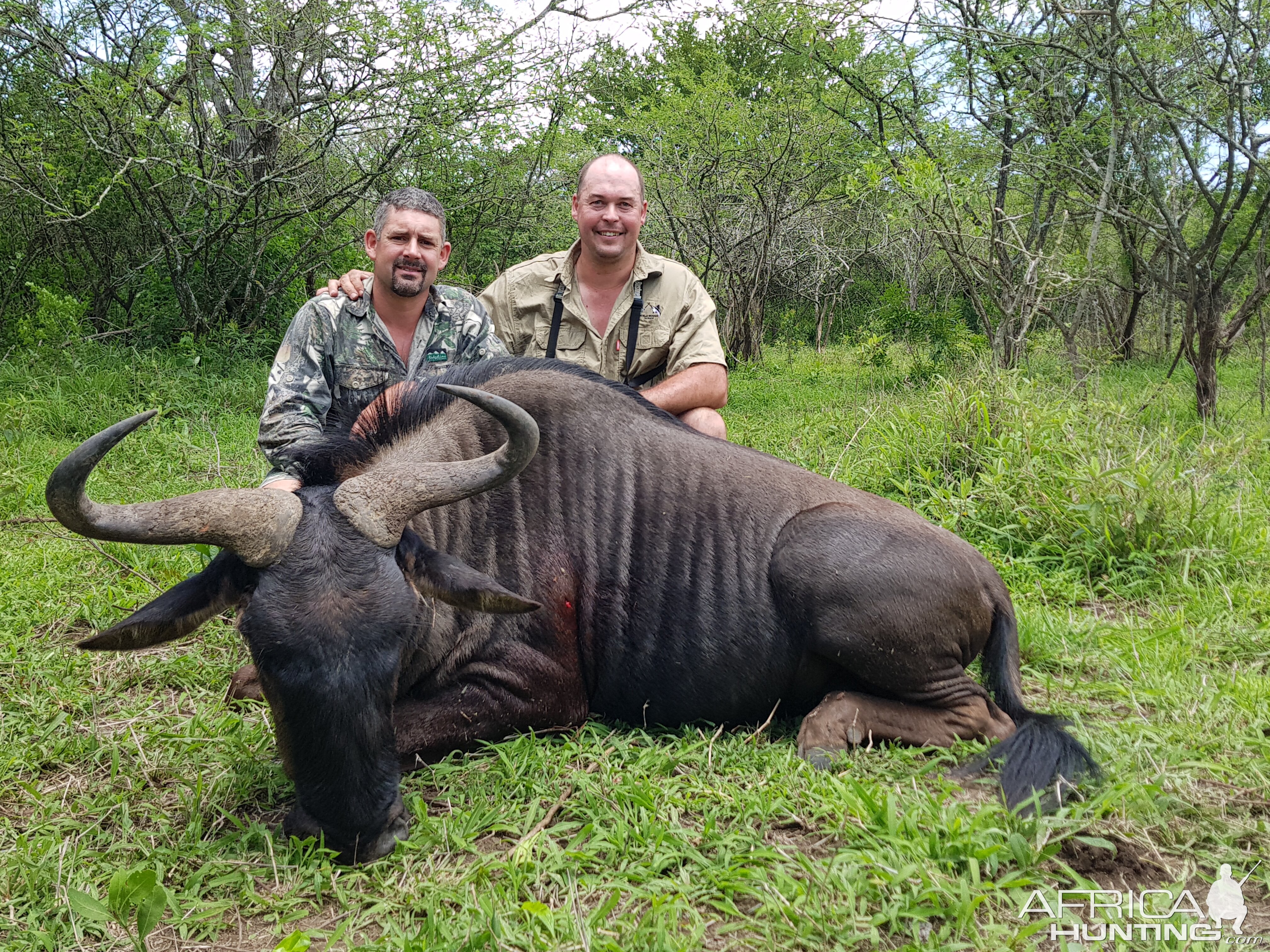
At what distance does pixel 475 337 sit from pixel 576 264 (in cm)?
94

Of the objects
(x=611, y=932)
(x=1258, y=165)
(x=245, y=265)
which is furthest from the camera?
(x=245, y=265)

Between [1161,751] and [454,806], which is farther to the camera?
[1161,751]

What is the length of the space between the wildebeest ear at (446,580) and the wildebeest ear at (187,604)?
0.46 meters

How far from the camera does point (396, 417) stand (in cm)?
345

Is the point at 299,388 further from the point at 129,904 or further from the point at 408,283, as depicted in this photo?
the point at 129,904

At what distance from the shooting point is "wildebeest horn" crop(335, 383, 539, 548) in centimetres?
275

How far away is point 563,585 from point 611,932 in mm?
1439

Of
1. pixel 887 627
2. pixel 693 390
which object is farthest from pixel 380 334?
pixel 887 627

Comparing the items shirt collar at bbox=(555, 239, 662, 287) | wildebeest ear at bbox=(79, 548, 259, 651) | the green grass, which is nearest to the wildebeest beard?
wildebeest ear at bbox=(79, 548, 259, 651)

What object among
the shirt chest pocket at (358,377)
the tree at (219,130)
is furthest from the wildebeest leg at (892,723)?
the tree at (219,130)

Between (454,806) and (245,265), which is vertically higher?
(245,265)

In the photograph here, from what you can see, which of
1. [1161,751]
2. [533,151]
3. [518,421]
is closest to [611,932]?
[518,421]

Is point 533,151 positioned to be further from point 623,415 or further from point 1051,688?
point 1051,688

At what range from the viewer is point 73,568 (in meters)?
4.77
